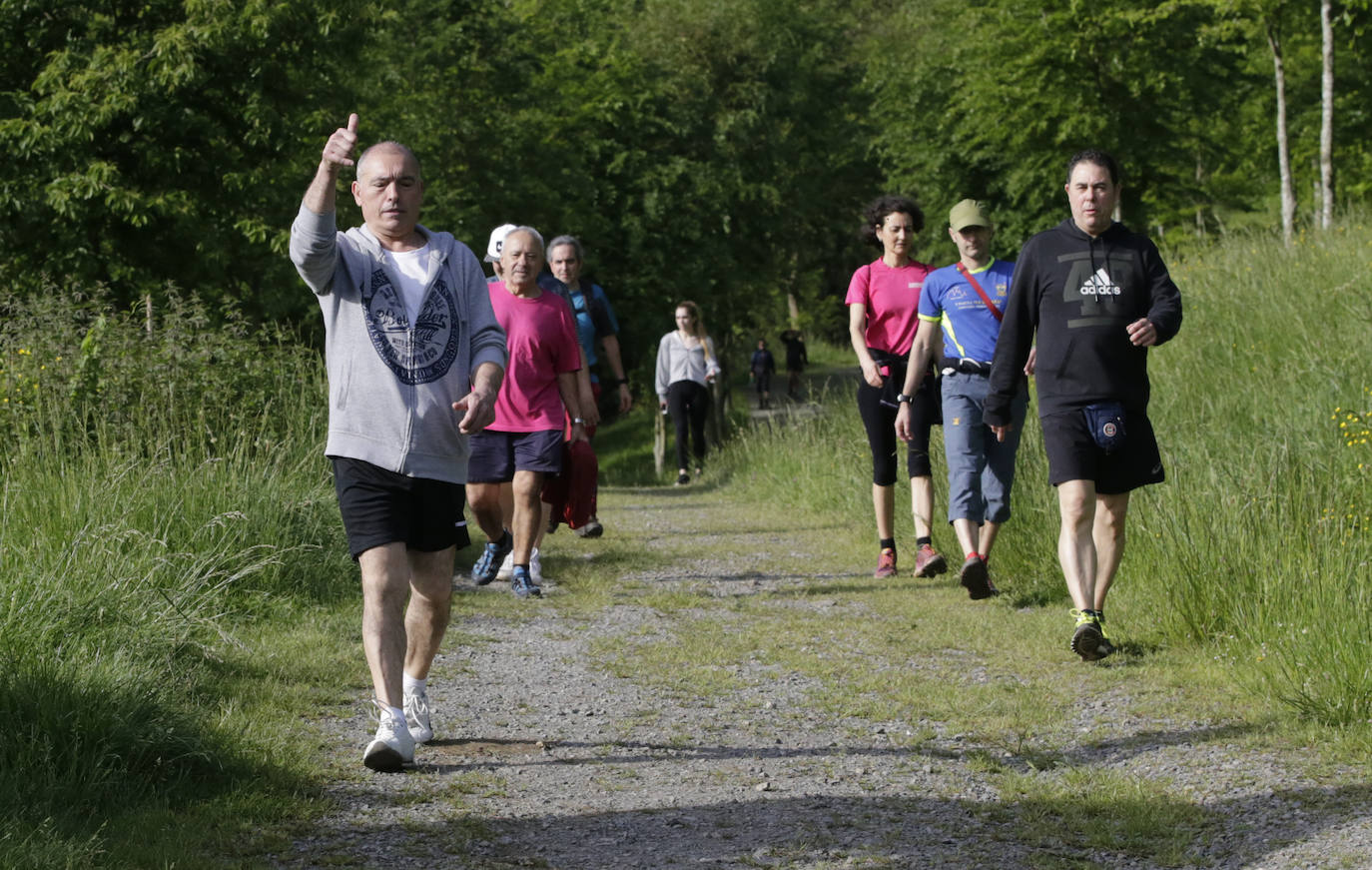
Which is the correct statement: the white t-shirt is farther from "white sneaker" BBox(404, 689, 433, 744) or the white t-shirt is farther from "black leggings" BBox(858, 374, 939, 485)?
"black leggings" BBox(858, 374, 939, 485)

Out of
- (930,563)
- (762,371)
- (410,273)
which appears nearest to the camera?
(410,273)

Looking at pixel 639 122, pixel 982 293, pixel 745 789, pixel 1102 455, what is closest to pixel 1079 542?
pixel 1102 455

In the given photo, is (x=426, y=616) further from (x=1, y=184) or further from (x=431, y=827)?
(x=1, y=184)

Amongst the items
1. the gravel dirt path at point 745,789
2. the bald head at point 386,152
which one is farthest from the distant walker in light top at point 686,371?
the bald head at point 386,152

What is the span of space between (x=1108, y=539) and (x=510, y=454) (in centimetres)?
355

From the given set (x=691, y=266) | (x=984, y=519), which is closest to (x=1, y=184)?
(x=691, y=266)

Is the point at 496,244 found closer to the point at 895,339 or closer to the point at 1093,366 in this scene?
the point at 895,339

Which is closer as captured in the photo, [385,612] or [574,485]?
[385,612]

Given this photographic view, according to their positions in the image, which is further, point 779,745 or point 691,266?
point 691,266

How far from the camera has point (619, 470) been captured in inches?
1200

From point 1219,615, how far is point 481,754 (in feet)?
11.0

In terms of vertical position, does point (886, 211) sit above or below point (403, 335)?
above

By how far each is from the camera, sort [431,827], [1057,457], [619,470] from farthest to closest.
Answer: [619,470], [1057,457], [431,827]

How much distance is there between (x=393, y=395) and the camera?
4961 millimetres
